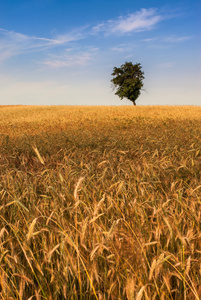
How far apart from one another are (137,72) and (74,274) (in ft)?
165

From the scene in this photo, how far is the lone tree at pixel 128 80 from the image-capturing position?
46281mm

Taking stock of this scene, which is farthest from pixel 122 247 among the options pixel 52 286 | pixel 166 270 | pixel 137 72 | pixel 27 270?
pixel 137 72

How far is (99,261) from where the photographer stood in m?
2.02

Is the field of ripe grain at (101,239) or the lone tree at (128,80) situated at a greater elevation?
the lone tree at (128,80)

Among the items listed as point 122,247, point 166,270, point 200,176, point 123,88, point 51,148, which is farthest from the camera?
point 123,88

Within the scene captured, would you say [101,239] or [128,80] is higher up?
[128,80]

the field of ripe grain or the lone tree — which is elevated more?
the lone tree

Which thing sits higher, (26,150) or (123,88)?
(123,88)

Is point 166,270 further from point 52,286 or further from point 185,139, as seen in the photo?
point 185,139

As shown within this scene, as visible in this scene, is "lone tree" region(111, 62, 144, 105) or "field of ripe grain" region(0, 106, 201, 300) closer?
"field of ripe grain" region(0, 106, 201, 300)

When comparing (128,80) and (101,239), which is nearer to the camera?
(101,239)

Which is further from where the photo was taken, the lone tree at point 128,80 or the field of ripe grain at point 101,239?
the lone tree at point 128,80

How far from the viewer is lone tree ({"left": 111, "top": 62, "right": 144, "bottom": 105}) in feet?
152

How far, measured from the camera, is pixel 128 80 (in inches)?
1823
